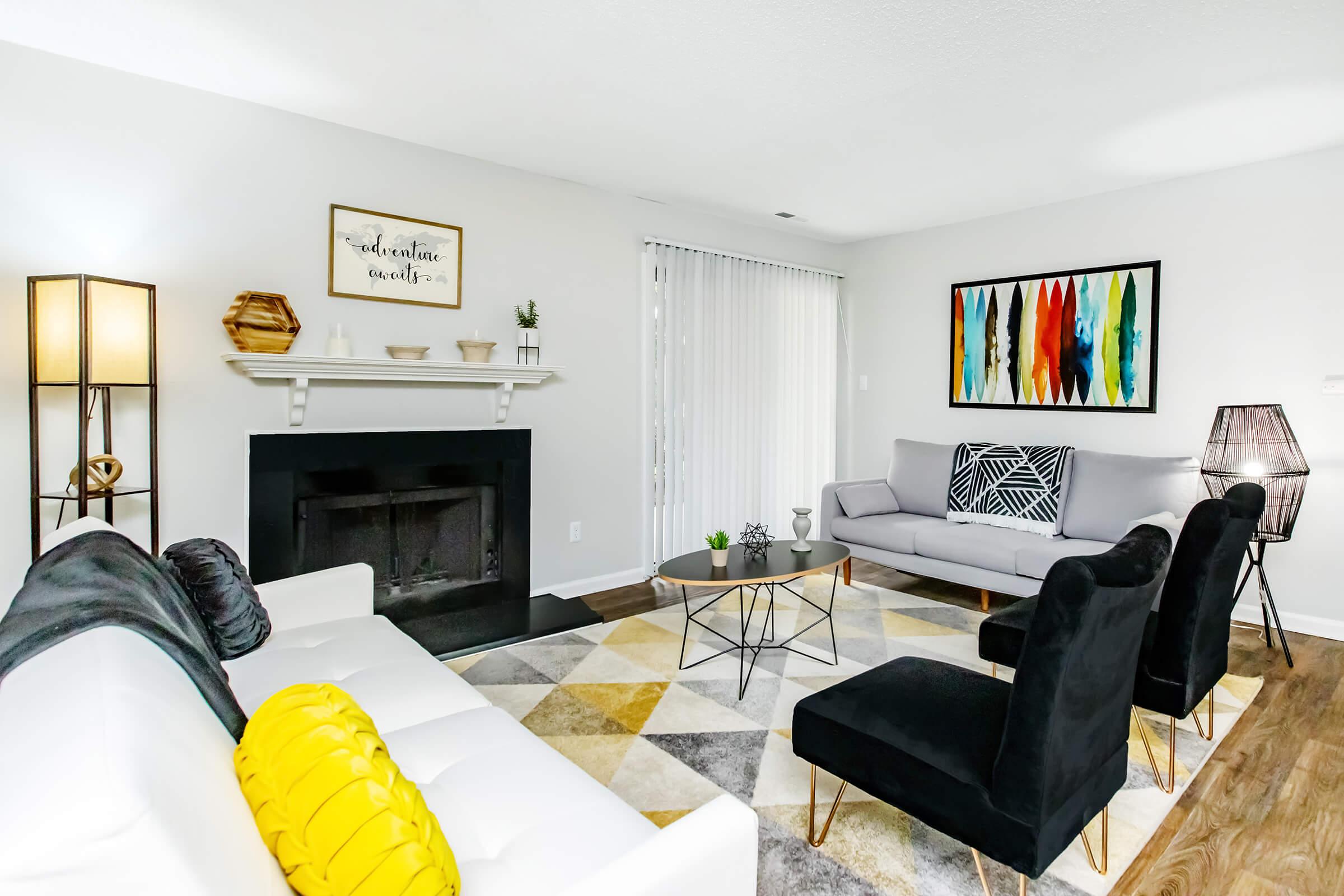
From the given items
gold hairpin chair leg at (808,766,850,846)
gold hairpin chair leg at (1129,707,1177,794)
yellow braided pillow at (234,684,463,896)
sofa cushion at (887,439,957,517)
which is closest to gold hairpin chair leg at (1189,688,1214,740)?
gold hairpin chair leg at (1129,707,1177,794)

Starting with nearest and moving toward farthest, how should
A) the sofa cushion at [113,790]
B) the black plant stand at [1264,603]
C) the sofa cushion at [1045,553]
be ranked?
the sofa cushion at [113,790]
the black plant stand at [1264,603]
the sofa cushion at [1045,553]

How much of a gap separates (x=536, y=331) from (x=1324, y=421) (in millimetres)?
4023

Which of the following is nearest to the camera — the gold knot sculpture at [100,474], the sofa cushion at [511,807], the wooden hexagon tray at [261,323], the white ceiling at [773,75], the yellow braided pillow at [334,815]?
the yellow braided pillow at [334,815]

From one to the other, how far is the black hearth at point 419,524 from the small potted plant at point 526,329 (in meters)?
0.45

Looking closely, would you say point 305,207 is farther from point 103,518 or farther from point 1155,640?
point 1155,640

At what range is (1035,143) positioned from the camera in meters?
3.42

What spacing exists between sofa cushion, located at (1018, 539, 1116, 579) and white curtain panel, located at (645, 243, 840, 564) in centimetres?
187

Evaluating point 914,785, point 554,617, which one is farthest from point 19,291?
point 914,785

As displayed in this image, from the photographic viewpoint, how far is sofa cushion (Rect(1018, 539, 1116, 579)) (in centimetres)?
356

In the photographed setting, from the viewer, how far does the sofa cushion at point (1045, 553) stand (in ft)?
11.7

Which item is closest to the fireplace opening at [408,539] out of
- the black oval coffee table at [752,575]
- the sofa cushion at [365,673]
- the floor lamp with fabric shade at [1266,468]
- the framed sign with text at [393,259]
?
the framed sign with text at [393,259]

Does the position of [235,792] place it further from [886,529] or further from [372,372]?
[886,529]

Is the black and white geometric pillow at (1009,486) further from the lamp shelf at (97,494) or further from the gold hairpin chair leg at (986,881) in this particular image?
the lamp shelf at (97,494)

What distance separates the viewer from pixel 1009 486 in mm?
4246
